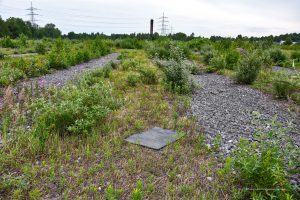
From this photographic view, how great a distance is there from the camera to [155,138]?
3.26 meters

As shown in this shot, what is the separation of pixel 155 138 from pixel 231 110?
183cm

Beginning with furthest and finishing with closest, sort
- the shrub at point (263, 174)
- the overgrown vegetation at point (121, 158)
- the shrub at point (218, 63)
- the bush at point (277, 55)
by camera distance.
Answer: the bush at point (277, 55) → the shrub at point (218, 63) → the overgrown vegetation at point (121, 158) → the shrub at point (263, 174)

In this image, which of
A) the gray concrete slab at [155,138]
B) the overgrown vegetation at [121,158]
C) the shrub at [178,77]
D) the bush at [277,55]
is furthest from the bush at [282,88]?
the bush at [277,55]

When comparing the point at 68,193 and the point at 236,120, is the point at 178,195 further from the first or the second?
the point at 236,120

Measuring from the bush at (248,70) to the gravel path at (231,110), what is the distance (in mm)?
263

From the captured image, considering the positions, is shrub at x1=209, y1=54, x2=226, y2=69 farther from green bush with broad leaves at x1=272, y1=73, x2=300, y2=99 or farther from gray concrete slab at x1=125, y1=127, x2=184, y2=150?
gray concrete slab at x1=125, y1=127, x2=184, y2=150

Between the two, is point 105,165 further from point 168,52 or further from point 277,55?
point 277,55

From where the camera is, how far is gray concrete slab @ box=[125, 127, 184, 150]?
121 inches

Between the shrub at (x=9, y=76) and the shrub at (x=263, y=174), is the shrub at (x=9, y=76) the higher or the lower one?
the higher one

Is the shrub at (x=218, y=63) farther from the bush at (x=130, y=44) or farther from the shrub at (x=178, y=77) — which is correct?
the bush at (x=130, y=44)

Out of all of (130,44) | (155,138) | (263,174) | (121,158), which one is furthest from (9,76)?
(130,44)

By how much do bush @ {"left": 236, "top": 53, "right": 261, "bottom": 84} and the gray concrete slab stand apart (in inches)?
155

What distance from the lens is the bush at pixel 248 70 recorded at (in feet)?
22.1

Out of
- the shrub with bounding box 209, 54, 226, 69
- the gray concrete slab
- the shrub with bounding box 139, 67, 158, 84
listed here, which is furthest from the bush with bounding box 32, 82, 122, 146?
the shrub with bounding box 209, 54, 226, 69
